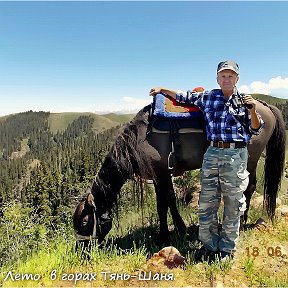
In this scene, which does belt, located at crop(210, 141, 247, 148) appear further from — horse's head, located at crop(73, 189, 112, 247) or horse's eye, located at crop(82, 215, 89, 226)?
horse's eye, located at crop(82, 215, 89, 226)

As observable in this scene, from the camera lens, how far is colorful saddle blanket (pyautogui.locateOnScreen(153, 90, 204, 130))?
4324mm

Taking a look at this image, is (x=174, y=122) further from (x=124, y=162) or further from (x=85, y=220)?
(x=85, y=220)

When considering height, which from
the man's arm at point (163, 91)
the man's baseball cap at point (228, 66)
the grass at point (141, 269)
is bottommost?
the grass at point (141, 269)

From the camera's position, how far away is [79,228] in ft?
13.8

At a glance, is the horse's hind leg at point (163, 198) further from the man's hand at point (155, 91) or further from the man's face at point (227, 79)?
the man's face at point (227, 79)

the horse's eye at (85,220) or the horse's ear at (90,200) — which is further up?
the horse's ear at (90,200)

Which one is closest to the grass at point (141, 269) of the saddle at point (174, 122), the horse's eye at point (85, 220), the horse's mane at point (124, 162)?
the horse's eye at point (85, 220)

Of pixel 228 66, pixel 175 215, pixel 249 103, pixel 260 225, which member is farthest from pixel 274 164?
pixel 228 66

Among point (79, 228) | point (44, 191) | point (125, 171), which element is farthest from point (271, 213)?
point (44, 191)

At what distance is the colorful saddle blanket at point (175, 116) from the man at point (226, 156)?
1.16 ft

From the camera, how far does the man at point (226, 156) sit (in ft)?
11.8

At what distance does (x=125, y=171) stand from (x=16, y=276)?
6.28 ft

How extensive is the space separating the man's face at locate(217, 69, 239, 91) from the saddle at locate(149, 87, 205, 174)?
0.80 meters

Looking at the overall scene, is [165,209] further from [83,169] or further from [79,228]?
[83,169]
